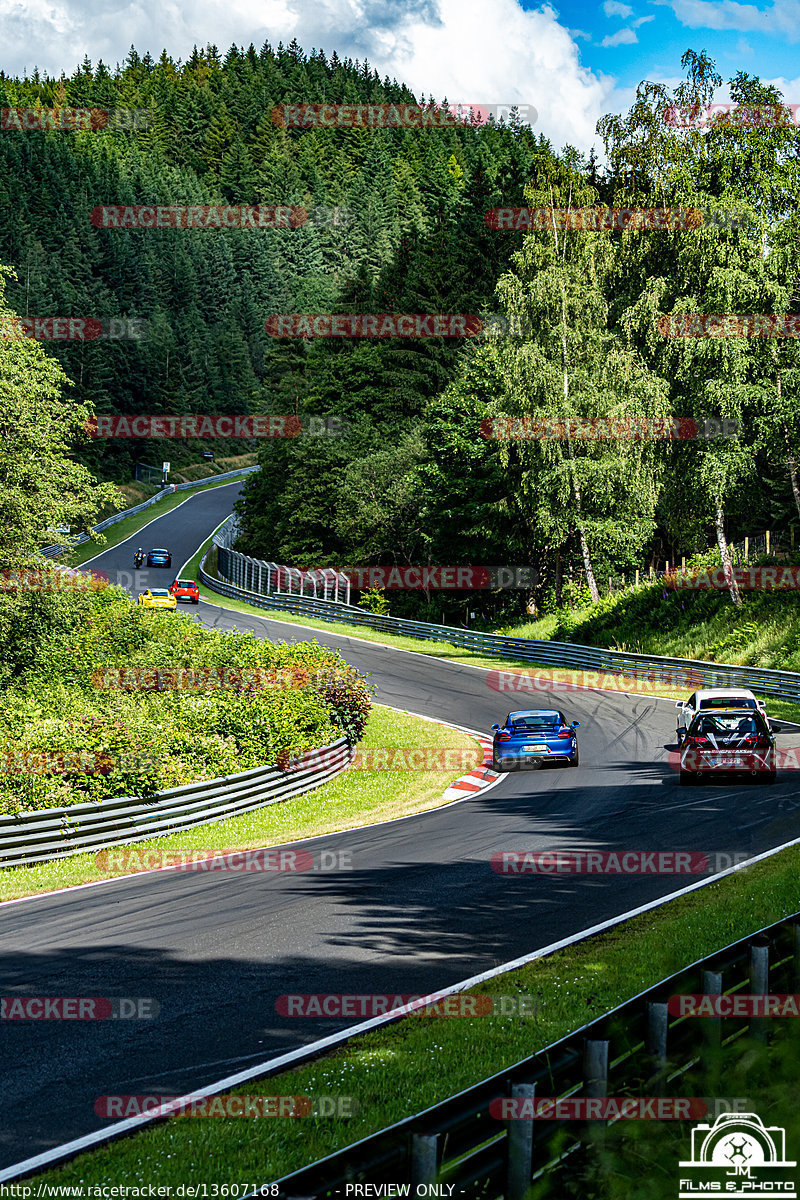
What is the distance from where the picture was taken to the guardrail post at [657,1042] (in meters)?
5.50

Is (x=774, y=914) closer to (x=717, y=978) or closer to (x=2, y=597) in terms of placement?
(x=717, y=978)

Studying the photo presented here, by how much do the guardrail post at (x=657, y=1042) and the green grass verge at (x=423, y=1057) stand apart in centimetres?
129

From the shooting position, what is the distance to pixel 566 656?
1534 inches

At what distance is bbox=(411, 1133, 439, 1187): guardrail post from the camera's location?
409 centimetres

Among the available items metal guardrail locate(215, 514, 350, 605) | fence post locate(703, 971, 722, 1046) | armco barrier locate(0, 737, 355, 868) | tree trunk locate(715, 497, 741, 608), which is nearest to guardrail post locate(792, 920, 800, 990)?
fence post locate(703, 971, 722, 1046)

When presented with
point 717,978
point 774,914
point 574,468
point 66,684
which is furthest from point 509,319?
point 717,978

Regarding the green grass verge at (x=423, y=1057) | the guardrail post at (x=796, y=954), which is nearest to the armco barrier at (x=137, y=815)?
the green grass verge at (x=423, y=1057)

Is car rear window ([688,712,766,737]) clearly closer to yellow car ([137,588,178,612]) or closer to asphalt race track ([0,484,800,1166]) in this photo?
asphalt race track ([0,484,800,1166])

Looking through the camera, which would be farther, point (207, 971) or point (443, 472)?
point (443, 472)

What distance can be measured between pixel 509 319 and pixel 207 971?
1599 inches

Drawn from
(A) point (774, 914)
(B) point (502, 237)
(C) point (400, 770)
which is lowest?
(C) point (400, 770)

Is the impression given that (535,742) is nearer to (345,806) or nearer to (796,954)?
(345,806)

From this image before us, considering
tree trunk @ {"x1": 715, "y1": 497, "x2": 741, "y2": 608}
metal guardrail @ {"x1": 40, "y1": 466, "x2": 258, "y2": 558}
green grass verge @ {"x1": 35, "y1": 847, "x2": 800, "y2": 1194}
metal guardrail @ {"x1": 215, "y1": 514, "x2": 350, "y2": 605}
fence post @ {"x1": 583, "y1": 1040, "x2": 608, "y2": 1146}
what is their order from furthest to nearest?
metal guardrail @ {"x1": 40, "y1": 466, "x2": 258, "y2": 558}, metal guardrail @ {"x1": 215, "y1": 514, "x2": 350, "y2": 605}, tree trunk @ {"x1": 715, "y1": 497, "x2": 741, "y2": 608}, green grass verge @ {"x1": 35, "y1": 847, "x2": 800, "y2": 1194}, fence post @ {"x1": 583, "y1": 1040, "x2": 608, "y2": 1146}

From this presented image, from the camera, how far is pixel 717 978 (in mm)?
5953
